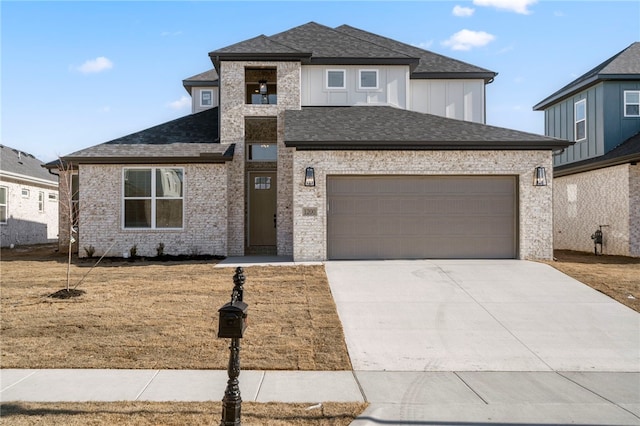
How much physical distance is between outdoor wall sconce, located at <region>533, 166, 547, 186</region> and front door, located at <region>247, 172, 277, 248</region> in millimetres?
7834

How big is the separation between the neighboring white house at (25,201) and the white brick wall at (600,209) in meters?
22.4

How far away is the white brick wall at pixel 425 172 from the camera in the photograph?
43.8 ft

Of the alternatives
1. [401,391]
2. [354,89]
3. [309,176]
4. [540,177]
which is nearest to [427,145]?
[540,177]

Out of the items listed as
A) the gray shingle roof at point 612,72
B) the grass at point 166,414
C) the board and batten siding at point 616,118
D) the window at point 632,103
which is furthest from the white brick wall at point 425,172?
the grass at point 166,414

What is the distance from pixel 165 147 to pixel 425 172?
26.1ft

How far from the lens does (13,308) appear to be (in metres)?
8.91

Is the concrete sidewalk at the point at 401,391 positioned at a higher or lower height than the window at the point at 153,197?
lower

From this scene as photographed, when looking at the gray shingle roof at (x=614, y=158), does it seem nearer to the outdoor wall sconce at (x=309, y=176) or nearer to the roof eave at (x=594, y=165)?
the roof eave at (x=594, y=165)

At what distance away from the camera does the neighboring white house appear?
21953 mm

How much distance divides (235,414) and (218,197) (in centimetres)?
1110

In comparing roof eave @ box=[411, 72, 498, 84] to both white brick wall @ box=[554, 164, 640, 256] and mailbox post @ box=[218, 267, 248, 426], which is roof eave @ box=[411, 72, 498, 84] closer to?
white brick wall @ box=[554, 164, 640, 256]

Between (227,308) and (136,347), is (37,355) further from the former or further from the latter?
(227,308)

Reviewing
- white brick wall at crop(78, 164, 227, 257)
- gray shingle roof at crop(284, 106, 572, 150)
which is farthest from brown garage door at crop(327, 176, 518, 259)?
white brick wall at crop(78, 164, 227, 257)

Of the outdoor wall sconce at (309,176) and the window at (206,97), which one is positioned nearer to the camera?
the outdoor wall sconce at (309,176)
